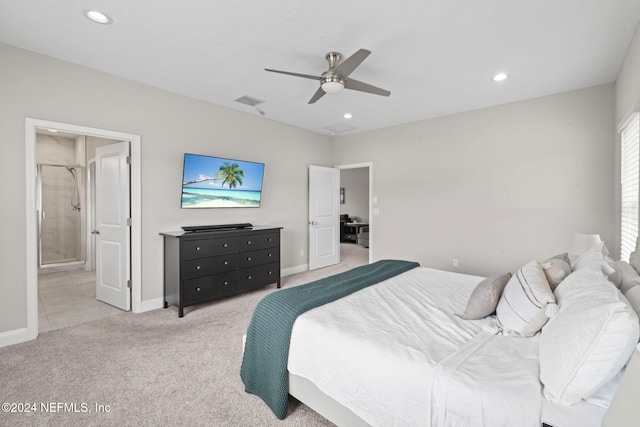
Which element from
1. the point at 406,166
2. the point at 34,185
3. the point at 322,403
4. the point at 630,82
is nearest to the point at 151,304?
the point at 34,185

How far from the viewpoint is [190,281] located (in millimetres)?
3469

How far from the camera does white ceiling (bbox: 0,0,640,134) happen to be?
2145 millimetres

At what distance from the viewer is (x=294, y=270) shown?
5.41m

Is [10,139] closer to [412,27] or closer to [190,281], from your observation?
[190,281]

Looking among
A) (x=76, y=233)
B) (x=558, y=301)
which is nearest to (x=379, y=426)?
(x=558, y=301)

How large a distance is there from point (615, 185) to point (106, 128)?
18.7 feet

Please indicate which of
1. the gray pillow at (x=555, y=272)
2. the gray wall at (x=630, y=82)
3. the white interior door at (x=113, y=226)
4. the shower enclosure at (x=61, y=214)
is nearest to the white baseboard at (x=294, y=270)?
the white interior door at (x=113, y=226)

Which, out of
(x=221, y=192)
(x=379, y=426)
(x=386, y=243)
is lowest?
(x=379, y=426)

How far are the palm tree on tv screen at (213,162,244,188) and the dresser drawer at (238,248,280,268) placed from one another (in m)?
1.04

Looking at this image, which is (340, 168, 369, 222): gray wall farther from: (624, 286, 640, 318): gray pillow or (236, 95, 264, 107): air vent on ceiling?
(624, 286, 640, 318): gray pillow

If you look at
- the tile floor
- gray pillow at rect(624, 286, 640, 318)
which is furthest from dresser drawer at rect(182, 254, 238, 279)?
gray pillow at rect(624, 286, 640, 318)

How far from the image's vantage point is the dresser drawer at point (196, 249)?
135 inches

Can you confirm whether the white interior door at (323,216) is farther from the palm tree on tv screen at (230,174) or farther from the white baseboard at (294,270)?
the palm tree on tv screen at (230,174)

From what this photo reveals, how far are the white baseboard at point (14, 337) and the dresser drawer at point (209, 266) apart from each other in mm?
1403
